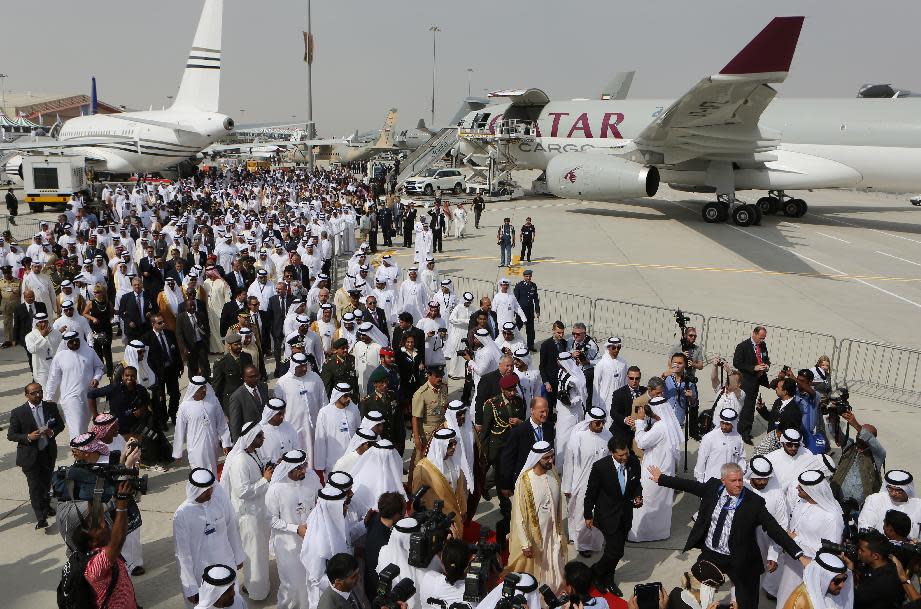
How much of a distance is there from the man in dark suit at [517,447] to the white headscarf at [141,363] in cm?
466

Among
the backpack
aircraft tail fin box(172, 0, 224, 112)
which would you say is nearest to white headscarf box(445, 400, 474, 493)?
the backpack

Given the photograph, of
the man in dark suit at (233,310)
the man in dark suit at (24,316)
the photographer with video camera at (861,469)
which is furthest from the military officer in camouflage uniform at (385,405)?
the man in dark suit at (24,316)

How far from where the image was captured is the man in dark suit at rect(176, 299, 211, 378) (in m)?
10.5

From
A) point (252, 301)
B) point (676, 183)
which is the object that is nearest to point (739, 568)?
point (252, 301)

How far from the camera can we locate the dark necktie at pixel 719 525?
5.62 m

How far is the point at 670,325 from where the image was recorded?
15.0 meters

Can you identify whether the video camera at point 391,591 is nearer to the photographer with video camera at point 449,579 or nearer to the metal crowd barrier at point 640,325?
the photographer with video camera at point 449,579

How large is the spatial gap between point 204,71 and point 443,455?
160 feet

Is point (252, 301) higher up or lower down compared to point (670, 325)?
higher up

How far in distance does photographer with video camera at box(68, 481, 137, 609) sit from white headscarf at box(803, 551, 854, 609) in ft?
15.1

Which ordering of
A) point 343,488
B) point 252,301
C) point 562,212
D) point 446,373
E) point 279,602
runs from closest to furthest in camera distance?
point 343,488, point 279,602, point 252,301, point 446,373, point 562,212

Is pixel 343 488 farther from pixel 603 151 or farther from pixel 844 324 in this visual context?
pixel 603 151

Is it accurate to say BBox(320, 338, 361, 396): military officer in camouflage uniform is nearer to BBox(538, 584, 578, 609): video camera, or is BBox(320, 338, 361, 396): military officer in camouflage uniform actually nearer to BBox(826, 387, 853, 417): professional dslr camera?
BBox(538, 584, 578, 609): video camera

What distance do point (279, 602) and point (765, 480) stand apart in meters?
4.30
